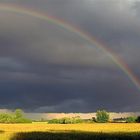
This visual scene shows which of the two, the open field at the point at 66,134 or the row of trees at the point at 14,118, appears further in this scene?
the row of trees at the point at 14,118

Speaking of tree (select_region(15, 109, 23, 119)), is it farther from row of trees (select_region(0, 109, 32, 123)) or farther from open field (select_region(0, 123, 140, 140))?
open field (select_region(0, 123, 140, 140))

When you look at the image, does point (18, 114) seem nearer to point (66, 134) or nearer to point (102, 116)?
point (102, 116)

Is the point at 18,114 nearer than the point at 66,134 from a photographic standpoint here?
No

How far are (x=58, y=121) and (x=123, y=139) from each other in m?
92.9

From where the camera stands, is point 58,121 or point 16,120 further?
point 16,120

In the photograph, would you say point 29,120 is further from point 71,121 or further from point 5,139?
point 5,139

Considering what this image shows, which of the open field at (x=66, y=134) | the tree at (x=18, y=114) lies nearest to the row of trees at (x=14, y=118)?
the tree at (x=18, y=114)

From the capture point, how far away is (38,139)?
127 feet

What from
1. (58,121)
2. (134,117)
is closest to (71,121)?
(58,121)

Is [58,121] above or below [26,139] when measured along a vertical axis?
above

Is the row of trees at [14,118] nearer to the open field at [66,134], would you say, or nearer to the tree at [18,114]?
the tree at [18,114]

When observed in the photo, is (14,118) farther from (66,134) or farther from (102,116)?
(66,134)

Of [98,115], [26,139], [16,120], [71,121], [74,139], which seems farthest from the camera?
[98,115]

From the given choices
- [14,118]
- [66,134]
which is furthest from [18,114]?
[66,134]
